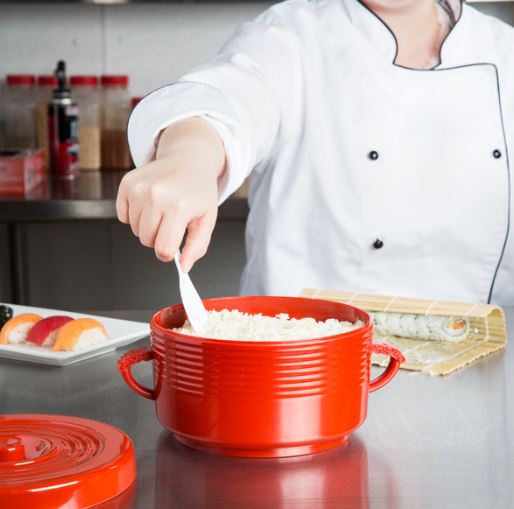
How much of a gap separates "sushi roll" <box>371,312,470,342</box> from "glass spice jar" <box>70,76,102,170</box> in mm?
2016

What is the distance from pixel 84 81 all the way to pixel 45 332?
1.99m

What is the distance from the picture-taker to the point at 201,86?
1153mm

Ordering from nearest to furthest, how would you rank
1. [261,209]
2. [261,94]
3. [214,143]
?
[214,143] → [261,94] → [261,209]

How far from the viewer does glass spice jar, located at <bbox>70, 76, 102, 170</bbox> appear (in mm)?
3072

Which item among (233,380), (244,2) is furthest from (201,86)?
(244,2)

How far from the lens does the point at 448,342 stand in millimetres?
1223

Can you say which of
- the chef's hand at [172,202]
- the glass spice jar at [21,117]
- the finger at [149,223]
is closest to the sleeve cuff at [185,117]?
the chef's hand at [172,202]

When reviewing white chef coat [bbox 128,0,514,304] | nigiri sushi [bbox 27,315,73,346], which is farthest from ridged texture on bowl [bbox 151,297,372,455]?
white chef coat [bbox 128,0,514,304]

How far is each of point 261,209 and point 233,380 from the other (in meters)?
1.02

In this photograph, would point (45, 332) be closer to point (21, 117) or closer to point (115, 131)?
point (115, 131)

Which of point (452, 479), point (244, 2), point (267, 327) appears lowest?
point (452, 479)

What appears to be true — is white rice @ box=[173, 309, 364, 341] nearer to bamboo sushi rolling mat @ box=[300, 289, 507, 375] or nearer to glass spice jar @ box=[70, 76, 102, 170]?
bamboo sushi rolling mat @ box=[300, 289, 507, 375]

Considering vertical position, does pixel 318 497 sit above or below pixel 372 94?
below

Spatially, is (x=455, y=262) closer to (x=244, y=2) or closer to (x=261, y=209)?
(x=261, y=209)
